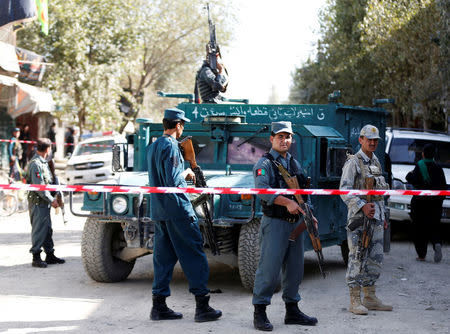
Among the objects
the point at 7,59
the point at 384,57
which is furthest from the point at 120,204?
the point at 384,57

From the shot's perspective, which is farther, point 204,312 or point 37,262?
point 37,262

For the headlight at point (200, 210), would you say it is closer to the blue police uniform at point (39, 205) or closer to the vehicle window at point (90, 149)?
the blue police uniform at point (39, 205)

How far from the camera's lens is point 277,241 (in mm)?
6066

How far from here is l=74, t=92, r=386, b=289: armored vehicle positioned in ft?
24.2

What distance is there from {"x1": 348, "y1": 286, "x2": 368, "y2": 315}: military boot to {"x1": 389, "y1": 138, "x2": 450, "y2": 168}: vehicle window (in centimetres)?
654

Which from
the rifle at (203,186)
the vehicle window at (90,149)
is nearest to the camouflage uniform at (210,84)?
the rifle at (203,186)

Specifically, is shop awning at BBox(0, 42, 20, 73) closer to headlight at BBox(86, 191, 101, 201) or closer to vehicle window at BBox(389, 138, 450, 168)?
vehicle window at BBox(389, 138, 450, 168)

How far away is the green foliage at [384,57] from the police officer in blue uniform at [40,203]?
968 cm

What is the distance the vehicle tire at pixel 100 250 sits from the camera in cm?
797

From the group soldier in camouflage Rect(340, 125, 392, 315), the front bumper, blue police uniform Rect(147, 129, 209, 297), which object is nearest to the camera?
blue police uniform Rect(147, 129, 209, 297)

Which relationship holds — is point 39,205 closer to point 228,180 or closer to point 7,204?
point 228,180

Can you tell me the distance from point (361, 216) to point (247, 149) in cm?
211

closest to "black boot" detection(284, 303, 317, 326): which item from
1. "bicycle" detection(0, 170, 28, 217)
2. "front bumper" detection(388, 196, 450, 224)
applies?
"front bumper" detection(388, 196, 450, 224)

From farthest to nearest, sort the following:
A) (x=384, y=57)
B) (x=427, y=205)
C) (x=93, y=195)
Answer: (x=384, y=57) → (x=427, y=205) → (x=93, y=195)
